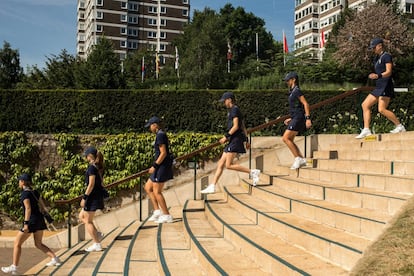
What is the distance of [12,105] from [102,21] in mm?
59264

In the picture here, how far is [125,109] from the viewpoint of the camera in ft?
49.3

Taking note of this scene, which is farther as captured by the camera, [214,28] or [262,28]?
[262,28]

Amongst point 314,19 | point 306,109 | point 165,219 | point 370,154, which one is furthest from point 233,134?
point 314,19

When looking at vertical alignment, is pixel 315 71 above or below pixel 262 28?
below

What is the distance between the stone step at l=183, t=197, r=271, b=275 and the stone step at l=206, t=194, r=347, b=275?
0.23ft

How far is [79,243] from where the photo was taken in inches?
369

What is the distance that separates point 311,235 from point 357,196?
1.22 m

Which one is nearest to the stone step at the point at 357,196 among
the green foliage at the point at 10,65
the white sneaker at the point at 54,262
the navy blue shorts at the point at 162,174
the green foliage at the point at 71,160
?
the navy blue shorts at the point at 162,174

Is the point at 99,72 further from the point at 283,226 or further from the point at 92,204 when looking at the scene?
the point at 283,226

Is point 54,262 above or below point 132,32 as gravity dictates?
below

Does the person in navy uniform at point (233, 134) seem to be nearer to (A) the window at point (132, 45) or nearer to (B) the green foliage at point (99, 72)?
(B) the green foliage at point (99, 72)

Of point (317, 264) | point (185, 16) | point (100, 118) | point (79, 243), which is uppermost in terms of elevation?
point (185, 16)

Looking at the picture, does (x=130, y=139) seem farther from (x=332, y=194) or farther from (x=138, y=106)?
(x=332, y=194)

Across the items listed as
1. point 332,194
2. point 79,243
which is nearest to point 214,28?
point 79,243
